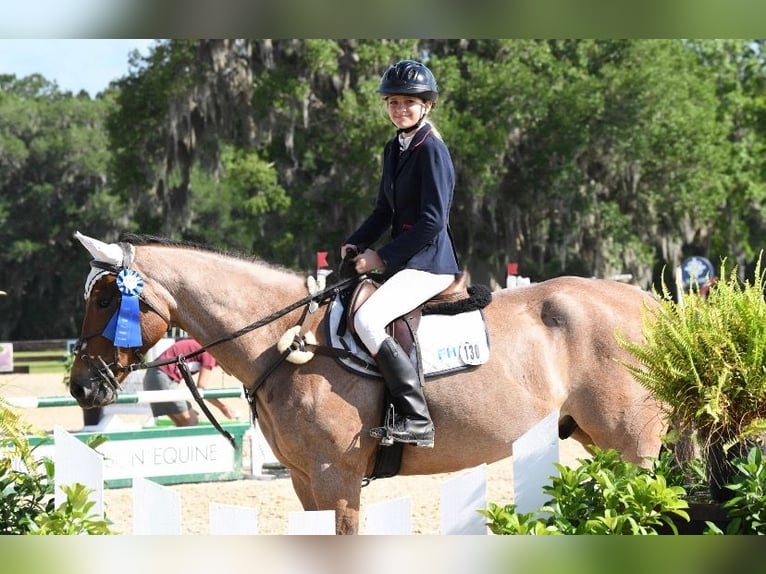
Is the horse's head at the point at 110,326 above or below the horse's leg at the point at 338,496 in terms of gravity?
above

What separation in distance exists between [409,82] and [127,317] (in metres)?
1.71

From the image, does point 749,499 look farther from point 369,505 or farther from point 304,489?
point 304,489

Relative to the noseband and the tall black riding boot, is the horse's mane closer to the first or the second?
the noseband

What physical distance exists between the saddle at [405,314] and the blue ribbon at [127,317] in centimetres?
99

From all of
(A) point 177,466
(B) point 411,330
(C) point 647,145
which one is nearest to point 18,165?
(C) point 647,145

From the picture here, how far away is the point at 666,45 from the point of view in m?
30.0

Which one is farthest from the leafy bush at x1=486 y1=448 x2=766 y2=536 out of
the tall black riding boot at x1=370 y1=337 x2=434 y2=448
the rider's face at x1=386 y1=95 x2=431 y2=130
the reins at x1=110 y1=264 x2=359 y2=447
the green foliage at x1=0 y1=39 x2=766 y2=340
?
the green foliage at x1=0 y1=39 x2=766 y2=340

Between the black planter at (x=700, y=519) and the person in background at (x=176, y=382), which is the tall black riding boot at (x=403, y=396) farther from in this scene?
the person in background at (x=176, y=382)

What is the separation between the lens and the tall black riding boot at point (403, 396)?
15.8 ft

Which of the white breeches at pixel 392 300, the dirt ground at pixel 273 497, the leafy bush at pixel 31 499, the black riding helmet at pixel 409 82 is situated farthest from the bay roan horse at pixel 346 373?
the dirt ground at pixel 273 497

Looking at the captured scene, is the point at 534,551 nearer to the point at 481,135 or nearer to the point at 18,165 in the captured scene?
the point at 481,135

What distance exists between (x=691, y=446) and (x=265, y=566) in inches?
81.1

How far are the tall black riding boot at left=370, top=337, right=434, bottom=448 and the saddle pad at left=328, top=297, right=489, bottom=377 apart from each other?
6.6 inches

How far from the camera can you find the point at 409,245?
196 inches
